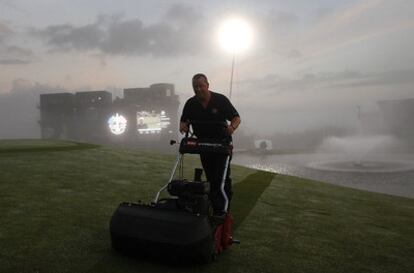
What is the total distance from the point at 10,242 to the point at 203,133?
3.14m

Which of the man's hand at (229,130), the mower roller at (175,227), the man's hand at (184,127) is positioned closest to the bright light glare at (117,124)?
the man's hand at (184,127)

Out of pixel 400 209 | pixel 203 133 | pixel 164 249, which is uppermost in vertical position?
pixel 203 133

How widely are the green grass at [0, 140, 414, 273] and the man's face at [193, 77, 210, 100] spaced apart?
2.28m

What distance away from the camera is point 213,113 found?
6105 millimetres

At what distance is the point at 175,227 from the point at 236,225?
307 cm

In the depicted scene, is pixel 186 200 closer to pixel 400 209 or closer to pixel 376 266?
pixel 376 266

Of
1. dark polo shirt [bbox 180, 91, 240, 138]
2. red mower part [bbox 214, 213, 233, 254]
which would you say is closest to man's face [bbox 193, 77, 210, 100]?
dark polo shirt [bbox 180, 91, 240, 138]

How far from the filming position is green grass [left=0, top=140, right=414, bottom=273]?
534 centimetres

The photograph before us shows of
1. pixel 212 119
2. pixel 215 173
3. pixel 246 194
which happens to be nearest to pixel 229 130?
pixel 212 119

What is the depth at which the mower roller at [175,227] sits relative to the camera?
477cm

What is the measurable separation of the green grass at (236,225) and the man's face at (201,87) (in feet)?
7.49

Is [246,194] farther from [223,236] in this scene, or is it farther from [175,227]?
[175,227]

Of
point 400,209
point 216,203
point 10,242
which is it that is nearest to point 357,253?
point 216,203

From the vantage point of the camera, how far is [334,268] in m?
5.57
